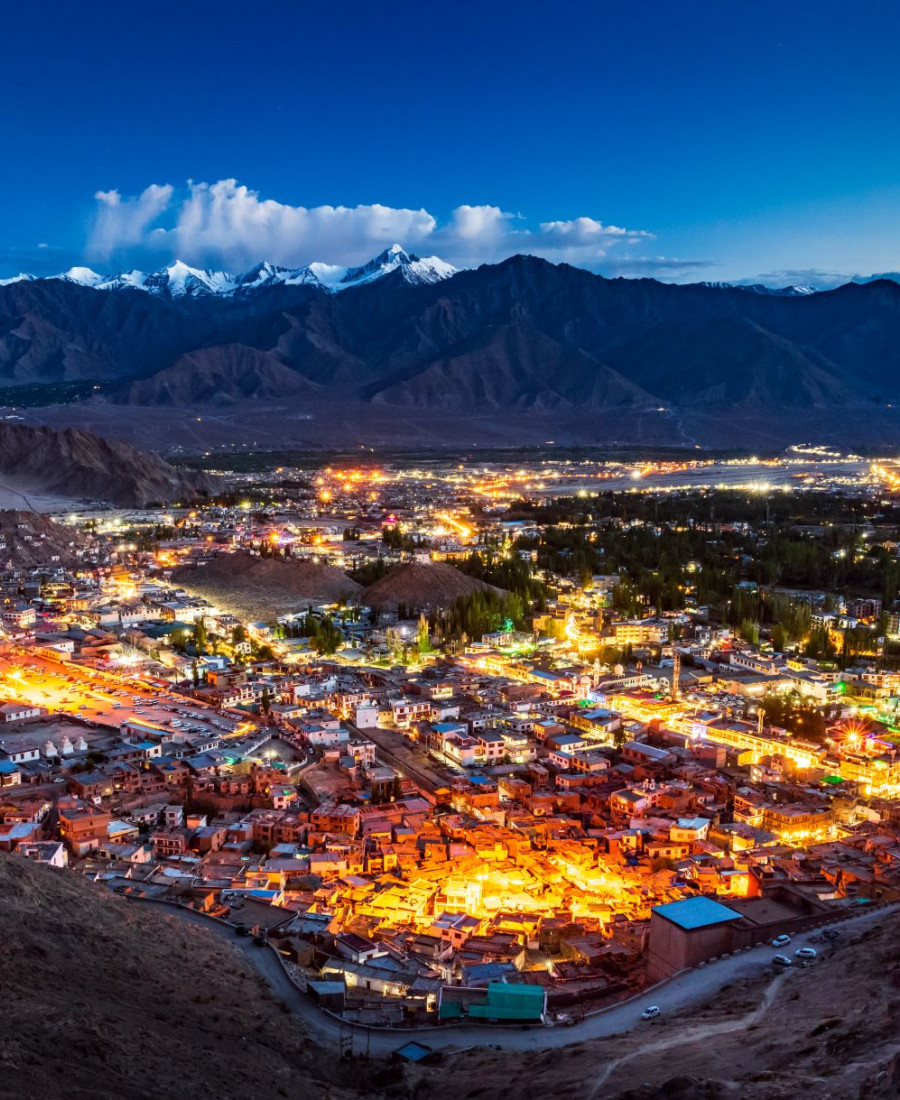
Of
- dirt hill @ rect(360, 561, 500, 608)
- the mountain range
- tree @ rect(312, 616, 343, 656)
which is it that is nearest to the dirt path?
tree @ rect(312, 616, 343, 656)

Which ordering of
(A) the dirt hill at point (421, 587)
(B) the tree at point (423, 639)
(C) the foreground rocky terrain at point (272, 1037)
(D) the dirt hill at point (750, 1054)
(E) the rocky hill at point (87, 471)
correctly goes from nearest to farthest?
1. (D) the dirt hill at point (750, 1054)
2. (C) the foreground rocky terrain at point (272, 1037)
3. (B) the tree at point (423, 639)
4. (A) the dirt hill at point (421, 587)
5. (E) the rocky hill at point (87, 471)

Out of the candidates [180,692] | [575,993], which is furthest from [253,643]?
[575,993]

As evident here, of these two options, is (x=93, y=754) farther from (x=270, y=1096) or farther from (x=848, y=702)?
(x=848, y=702)

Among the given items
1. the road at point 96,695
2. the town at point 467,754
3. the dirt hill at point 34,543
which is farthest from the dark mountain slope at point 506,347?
the road at point 96,695

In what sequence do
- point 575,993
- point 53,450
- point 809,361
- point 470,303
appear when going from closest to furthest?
point 575,993
point 53,450
point 809,361
point 470,303

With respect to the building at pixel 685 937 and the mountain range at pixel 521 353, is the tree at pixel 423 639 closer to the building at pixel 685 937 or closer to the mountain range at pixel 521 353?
the building at pixel 685 937

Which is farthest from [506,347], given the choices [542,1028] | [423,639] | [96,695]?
[542,1028]

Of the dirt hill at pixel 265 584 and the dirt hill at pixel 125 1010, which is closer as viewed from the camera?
the dirt hill at pixel 125 1010
